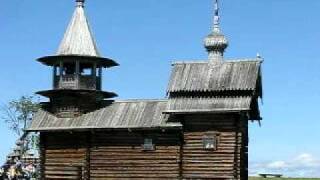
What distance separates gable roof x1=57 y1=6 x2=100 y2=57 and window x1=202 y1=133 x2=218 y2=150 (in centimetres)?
910

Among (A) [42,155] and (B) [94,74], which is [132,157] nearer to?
(A) [42,155]

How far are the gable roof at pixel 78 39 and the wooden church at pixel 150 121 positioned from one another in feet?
0.20

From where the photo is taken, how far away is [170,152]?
39562 mm

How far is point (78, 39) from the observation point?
4406 cm

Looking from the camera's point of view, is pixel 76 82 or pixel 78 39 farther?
pixel 78 39

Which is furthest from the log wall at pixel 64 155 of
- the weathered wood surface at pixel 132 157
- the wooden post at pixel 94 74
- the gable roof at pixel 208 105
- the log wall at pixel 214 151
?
the log wall at pixel 214 151

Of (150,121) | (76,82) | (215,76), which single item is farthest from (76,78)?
(215,76)

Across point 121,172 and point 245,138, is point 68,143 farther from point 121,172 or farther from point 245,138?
point 245,138

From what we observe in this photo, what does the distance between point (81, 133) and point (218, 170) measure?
8278 millimetres

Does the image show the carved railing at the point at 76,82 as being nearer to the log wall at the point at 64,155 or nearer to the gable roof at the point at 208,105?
the log wall at the point at 64,155

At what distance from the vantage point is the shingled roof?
4019cm

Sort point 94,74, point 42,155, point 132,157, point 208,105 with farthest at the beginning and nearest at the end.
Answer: point 94,74 < point 42,155 < point 132,157 < point 208,105

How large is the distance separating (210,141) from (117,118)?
575 cm

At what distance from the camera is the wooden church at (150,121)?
38594mm
